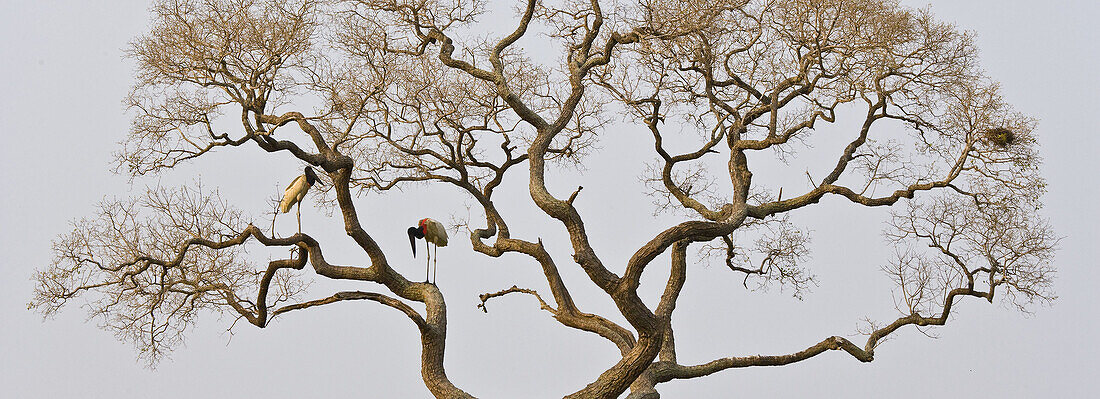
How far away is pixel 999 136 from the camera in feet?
31.3

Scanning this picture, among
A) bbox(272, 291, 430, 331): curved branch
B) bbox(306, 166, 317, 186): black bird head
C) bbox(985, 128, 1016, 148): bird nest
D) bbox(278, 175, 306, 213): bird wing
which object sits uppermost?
bbox(985, 128, 1016, 148): bird nest

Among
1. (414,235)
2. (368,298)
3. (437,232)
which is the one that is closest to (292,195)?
(368,298)

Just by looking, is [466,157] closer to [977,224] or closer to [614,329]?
[614,329]

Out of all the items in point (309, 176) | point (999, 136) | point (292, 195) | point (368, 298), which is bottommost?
point (368, 298)

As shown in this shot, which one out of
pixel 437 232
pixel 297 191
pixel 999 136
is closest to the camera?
pixel 297 191

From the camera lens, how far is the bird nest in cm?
955

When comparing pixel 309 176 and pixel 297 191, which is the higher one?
pixel 309 176

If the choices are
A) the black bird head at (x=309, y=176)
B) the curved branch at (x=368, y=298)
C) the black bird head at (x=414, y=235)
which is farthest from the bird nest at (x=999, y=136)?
the black bird head at (x=309, y=176)

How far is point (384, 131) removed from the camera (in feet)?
32.0

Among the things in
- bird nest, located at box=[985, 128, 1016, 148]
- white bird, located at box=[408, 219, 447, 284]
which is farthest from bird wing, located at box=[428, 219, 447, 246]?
bird nest, located at box=[985, 128, 1016, 148]

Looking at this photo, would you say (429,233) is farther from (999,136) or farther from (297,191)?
(999,136)

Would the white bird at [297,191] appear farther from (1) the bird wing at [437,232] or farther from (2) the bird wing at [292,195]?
(1) the bird wing at [437,232]

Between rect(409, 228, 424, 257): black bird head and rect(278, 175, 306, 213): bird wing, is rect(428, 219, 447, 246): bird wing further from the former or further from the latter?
rect(278, 175, 306, 213): bird wing

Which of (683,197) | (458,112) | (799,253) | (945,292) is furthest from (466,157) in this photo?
(945,292)
